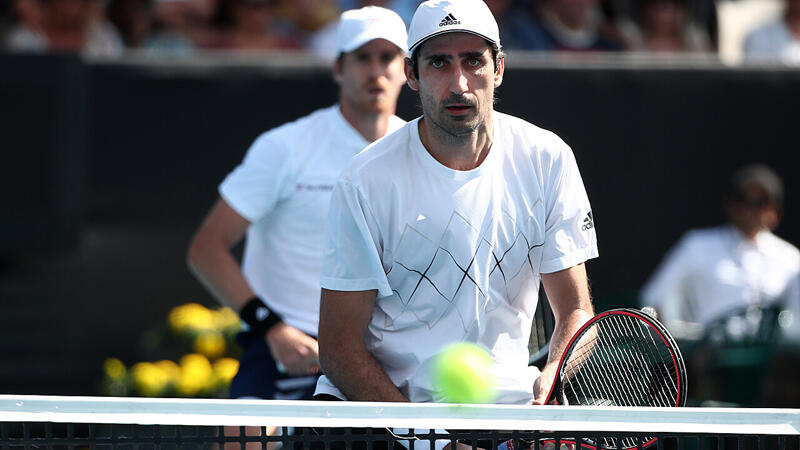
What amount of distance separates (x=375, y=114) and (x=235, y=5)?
3.70 meters

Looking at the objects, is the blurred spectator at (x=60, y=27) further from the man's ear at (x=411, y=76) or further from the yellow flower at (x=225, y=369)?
the man's ear at (x=411, y=76)

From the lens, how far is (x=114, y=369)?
259 inches

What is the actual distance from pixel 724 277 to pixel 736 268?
9cm

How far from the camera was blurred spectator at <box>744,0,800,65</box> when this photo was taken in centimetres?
809

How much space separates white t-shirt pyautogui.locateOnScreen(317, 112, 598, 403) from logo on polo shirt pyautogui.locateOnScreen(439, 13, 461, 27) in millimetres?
338

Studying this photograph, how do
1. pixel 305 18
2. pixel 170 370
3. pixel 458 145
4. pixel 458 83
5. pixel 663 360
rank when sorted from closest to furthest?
pixel 663 360 < pixel 458 83 < pixel 458 145 < pixel 170 370 < pixel 305 18

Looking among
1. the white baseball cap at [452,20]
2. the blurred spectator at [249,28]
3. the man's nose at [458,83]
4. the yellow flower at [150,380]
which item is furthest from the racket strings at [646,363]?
the blurred spectator at [249,28]

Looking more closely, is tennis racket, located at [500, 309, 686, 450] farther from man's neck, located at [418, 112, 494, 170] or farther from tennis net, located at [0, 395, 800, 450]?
man's neck, located at [418, 112, 494, 170]

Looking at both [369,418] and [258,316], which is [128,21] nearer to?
[258,316]

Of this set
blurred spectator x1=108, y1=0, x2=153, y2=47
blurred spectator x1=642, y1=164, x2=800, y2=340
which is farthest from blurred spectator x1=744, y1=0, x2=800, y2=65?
blurred spectator x1=108, y1=0, x2=153, y2=47

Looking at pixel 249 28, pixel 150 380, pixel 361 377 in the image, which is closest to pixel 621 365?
pixel 361 377

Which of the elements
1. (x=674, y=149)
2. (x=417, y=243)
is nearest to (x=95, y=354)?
(x=674, y=149)

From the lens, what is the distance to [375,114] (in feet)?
13.6

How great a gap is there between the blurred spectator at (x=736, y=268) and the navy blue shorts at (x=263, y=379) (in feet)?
10.5
